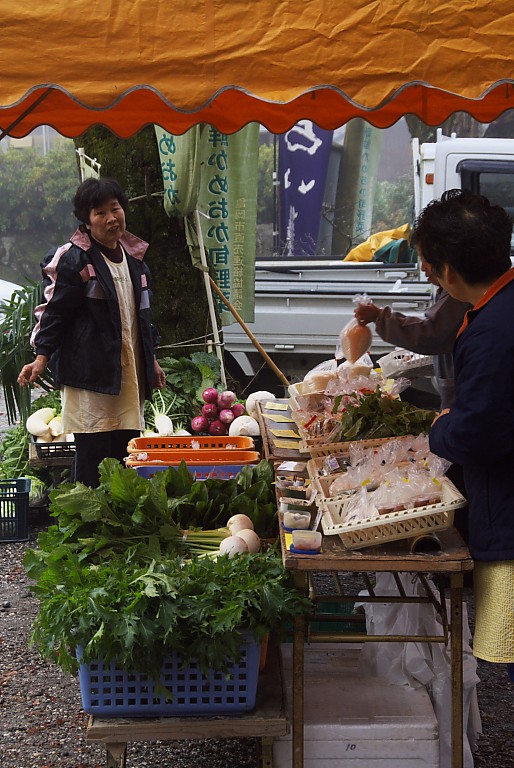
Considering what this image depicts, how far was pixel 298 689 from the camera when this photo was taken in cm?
281

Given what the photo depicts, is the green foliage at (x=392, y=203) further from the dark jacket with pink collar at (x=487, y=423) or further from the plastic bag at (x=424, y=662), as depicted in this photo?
the dark jacket with pink collar at (x=487, y=423)

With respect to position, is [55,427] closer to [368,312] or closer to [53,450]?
[53,450]

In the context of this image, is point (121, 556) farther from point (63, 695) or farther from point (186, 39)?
point (186, 39)

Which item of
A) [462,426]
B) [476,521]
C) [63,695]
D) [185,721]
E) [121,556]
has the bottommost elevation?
[63,695]

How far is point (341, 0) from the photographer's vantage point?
2963 millimetres

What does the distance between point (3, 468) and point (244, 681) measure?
178 inches

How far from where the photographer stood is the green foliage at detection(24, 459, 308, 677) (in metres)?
2.71

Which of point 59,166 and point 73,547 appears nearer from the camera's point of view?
point 73,547

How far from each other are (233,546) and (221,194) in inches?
179

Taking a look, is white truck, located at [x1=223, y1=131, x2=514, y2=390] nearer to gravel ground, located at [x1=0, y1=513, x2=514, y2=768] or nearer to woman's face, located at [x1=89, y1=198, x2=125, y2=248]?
woman's face, located at [x1=89, y1=198, x2=125, y2=248]

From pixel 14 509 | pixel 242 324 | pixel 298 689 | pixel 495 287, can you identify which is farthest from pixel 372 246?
pixel 298 689

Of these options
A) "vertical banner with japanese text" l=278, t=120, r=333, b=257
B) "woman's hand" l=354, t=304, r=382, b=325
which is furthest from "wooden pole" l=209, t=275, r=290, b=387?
"vertical banner with japanese text" l=278, t=120, r=333, b=257

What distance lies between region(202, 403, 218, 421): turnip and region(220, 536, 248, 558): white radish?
10.2 feet

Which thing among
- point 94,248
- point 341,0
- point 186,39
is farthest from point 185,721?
point 94,248
